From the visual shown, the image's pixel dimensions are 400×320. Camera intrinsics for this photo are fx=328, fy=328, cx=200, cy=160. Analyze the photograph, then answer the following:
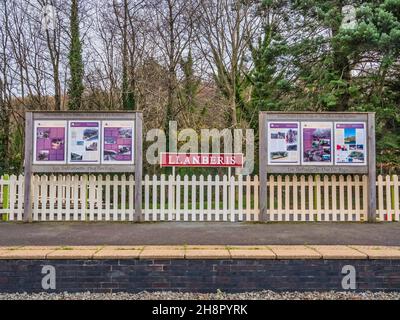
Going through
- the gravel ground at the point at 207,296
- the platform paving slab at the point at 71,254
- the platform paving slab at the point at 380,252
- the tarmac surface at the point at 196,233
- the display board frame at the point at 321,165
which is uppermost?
the display board frame at the point at 321,165

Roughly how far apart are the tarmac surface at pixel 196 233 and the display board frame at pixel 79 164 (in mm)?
699

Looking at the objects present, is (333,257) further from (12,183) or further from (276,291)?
(12,183)

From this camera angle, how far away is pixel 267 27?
15.4 m

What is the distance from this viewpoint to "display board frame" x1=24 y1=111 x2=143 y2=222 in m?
6.79

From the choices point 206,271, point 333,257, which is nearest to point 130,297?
point 206,271

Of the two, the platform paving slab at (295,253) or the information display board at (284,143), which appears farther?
the information display board at (284,143)

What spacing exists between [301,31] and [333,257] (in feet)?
37.1

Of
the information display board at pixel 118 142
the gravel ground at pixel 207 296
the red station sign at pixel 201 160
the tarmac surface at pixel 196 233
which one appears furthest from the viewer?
the red station sign at pixel 201 160

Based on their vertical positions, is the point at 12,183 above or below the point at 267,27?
below

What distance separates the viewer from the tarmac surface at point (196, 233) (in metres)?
4.84

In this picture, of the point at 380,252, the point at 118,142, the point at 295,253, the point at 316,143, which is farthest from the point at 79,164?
the point at 380,252

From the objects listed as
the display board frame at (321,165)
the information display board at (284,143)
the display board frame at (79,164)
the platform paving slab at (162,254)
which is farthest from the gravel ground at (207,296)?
the information display board at (284,143)

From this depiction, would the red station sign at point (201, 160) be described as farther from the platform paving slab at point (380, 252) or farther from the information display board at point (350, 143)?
the platform paving slab at point (380, 252)
